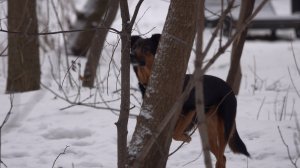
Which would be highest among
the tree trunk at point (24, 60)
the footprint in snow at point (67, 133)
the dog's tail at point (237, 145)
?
the tree trunk at point (24, 60)

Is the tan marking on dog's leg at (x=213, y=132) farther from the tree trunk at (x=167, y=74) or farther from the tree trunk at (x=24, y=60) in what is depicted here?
the tree trunk at (x=24, y=60)

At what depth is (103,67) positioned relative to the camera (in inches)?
410

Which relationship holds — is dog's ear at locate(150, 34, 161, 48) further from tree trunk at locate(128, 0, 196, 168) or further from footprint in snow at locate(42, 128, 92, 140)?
tree trunk at locate(128, 0, 196, 168)

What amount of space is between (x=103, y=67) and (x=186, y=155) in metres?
6.43

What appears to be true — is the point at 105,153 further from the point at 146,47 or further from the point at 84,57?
the point at 84,57

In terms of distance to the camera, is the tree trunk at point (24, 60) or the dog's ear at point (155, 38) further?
the tree trunk at point (24, 60)

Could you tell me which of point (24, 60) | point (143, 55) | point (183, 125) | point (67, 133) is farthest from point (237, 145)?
point (24, 60)

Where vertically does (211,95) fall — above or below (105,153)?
above

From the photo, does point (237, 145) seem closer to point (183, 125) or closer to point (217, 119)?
point (217, 119)

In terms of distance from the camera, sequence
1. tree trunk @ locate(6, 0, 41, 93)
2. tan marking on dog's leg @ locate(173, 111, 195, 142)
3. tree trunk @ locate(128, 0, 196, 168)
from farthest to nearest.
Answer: tree trunk @ locate(6, 0, 41, 93)
tan marking on dog's leg @ locate(173, 111, 195, 142)
tree trunk @ locate(128, 0, 196, 168)

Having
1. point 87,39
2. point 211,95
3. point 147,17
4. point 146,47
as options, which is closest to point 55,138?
point 146,47

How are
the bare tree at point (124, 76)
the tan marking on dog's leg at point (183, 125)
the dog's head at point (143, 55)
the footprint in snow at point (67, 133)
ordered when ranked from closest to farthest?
1. the bare tree at point (124, 76)
2. the tan marking on dog's leg at point (183, 125)
3. the dog's head at point (143, 55)
4. the footprint in snow at point (67, 133)

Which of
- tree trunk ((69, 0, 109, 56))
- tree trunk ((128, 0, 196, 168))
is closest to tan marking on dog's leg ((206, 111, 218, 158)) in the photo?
tree trunk ((128, 0, 196, 168))

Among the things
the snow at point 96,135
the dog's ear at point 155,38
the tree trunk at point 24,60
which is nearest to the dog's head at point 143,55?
the dog's ear at point 155,38
